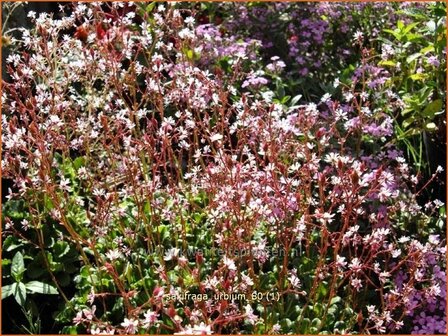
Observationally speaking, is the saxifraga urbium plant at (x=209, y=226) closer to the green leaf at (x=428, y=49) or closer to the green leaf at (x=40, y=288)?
the green leaf at (x=40, y=288)

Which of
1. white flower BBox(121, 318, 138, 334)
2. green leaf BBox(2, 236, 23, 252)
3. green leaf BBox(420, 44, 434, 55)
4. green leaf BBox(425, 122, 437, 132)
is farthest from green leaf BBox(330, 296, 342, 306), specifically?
green leaf BBox(420, 44, 434, 55)

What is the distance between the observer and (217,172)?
2402mm

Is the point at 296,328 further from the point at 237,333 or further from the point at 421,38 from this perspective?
the point at 421,38

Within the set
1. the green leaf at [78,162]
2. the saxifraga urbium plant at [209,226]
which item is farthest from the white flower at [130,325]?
the green leaf at [78,162]

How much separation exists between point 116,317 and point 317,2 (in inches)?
91.2

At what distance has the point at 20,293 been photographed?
2539 millimetres

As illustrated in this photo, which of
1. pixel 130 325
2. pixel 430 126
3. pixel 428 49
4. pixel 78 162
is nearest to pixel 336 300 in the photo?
pixel 130 325

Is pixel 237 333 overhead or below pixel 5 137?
below

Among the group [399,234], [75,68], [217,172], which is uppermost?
[75,68]

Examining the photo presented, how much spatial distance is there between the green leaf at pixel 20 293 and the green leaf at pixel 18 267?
26mm

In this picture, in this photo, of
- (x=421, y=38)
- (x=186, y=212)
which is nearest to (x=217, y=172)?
(x=186, y=212)

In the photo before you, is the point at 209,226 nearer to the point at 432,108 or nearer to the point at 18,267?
the point at 18,267

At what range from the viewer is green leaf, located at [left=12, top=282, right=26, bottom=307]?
8.29 feet

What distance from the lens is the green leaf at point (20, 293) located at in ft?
8.29
